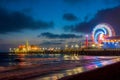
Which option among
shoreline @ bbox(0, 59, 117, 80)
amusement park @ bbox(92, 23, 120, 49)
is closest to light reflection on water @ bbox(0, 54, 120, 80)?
shoreline @ bbox(0, 59, 117, 80)

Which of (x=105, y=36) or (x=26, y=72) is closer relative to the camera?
(x=26, y=72)

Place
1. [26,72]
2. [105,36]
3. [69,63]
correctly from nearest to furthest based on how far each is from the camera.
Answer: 1. [26,72]
2. [69,63]
3. [105,36]

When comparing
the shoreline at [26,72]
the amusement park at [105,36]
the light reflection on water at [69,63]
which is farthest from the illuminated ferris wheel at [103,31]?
the shoreline at [26,72]

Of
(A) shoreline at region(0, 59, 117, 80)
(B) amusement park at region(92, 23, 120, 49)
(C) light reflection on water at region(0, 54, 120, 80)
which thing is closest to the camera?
(A) shoreline at region(0, 59, 117, 80)

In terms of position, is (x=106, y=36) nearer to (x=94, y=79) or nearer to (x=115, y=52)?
(x=115, y=52)

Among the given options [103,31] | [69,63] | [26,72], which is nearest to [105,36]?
[103,31]

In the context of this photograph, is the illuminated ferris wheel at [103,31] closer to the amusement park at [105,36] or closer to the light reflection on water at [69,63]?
the amusement park at [105,36]

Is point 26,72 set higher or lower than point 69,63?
lower

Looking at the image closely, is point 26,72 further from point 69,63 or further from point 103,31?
point 103,31

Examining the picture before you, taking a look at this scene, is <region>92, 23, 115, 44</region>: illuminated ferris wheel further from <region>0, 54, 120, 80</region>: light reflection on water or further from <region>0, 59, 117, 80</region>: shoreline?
<region>0, 59, 117, 80</region>: shoreline

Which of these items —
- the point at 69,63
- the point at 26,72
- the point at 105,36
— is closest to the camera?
the point at 26,72

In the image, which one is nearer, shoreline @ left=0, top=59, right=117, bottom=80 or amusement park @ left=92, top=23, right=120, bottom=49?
shoreline @ left=0, top=59, right=117, bottom=80

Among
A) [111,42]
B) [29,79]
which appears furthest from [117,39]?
[29,79]

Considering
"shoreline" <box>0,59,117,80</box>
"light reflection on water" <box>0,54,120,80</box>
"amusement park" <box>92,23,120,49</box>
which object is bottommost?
"shoreline" <box>0,59,117,80</box>
